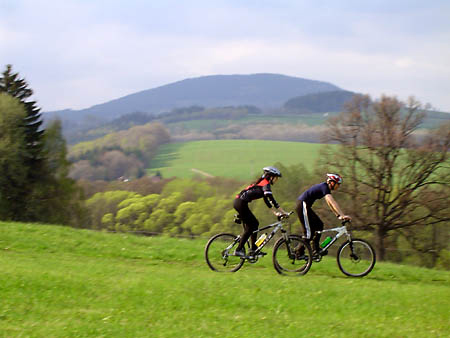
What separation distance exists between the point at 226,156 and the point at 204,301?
105m

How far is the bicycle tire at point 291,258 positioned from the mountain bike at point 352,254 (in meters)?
0.45

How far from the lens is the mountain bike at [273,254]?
11.7 metres

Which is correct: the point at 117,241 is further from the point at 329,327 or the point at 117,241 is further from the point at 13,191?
the point at 13,191

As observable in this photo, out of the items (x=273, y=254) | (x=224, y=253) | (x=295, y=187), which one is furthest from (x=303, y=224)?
(x=295, y=187)

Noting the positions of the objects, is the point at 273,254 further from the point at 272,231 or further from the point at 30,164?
the point at 30,164

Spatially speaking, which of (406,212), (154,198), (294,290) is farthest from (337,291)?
(154,198)

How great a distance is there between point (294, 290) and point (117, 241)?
6929mm

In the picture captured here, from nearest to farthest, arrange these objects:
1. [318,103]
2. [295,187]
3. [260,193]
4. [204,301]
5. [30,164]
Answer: [204,301]
[260,193]
[30,164]
[295,187]
[318,103]

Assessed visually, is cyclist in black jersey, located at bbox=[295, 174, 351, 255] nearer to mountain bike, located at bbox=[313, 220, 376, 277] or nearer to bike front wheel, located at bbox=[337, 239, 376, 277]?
mountain bike, located at bbox=[313, 220, 376, 277]

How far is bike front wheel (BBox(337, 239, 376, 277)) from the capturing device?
39.5 feet

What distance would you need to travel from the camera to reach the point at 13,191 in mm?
45344

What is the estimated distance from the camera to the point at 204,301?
29.3 ft

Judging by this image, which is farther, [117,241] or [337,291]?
[117,241]

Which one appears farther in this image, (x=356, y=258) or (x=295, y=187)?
(x=295, y=187)
